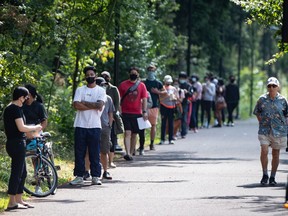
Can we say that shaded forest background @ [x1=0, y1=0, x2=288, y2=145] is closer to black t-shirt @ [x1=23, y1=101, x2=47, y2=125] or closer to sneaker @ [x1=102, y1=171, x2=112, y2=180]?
black t-shirt @ [x1=23, y1=101, x2=47, y2=125]

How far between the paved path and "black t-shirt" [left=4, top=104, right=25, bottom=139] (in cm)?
105

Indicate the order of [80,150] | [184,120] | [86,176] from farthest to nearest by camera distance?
[184,120] → [86,176] → [80,150]

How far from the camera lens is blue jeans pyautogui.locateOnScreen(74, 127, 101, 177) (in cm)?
1781

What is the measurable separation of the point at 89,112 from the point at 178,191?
2209 millimetres

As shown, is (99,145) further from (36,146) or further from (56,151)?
(56,151)

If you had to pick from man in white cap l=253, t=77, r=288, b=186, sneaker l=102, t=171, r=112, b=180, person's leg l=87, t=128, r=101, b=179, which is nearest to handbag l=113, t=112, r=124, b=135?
sneaker l=102, t=171, r=112, b=180

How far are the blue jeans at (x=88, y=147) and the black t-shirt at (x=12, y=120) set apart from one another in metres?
3.44

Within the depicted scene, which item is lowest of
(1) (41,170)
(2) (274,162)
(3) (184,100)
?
(1) (41,170)

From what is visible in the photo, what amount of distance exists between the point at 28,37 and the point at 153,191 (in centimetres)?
645

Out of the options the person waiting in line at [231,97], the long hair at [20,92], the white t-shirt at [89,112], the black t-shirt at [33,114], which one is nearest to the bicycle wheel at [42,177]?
the black t-shirt at [33,114]

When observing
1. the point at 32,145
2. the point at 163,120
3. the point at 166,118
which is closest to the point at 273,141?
the point at 32,145

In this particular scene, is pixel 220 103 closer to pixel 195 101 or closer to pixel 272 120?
pixel 195 101

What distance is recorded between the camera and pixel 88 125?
17.8m

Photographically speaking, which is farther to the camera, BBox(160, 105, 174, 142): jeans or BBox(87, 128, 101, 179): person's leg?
BBox(160, 105, 174, 142): jeans
